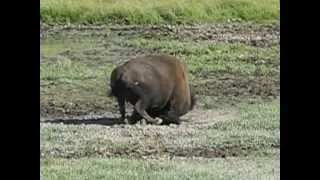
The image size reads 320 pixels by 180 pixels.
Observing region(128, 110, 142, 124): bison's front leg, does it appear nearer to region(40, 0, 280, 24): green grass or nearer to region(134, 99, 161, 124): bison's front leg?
region(134, 99, 161, 124): bison's front leg

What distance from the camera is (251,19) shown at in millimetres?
2270

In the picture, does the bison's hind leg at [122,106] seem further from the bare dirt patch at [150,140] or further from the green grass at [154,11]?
the green grass at [154,11]

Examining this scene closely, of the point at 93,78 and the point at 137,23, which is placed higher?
the point at 137,23

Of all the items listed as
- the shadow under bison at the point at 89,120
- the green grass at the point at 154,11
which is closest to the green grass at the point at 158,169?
the shadow under bison at the point at 89,120

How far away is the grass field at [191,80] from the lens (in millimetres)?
2125

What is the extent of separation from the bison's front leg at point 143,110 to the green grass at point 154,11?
0.29m

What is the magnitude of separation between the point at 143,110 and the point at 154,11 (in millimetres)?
363

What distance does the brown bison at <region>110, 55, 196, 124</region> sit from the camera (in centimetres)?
221
